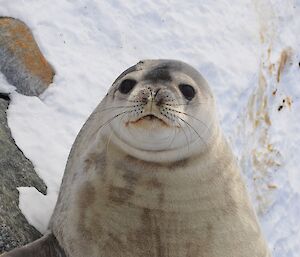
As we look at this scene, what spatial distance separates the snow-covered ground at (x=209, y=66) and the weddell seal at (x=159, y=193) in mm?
1195

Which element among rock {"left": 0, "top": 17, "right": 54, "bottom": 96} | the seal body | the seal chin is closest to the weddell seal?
the seal body

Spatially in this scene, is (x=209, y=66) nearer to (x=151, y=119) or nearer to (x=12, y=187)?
(x=12, y=187)

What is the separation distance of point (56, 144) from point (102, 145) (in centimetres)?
123

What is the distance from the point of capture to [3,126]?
395 cm

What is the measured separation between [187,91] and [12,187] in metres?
1.21

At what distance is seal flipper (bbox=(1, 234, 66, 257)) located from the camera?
2.94 meters

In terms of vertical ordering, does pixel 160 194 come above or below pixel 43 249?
above

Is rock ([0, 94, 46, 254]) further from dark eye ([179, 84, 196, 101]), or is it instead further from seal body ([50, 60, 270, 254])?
dark eye ([179, 84, 196, 101])

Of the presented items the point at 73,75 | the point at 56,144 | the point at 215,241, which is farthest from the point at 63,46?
the point at 215,241

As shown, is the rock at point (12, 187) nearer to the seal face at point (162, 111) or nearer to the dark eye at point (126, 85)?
the seal face at point (162, 111)

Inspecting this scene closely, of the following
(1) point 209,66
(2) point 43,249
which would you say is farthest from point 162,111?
(1) point 209,66

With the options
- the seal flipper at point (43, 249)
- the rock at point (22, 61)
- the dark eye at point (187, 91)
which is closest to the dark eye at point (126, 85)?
the dark eye at point (187, 91)

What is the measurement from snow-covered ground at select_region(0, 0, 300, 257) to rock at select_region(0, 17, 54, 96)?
86 mm

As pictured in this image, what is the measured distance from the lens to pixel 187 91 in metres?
2.88
